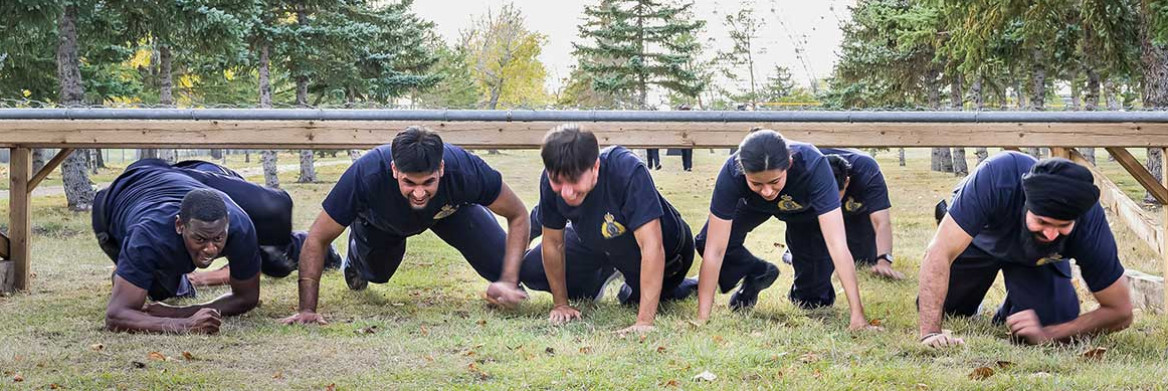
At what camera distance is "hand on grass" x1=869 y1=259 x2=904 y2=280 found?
25.4 feet

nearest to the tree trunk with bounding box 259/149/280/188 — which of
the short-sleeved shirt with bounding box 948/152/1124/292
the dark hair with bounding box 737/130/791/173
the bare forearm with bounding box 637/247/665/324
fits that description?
the bare forearm with bounding box 637/247/665/324

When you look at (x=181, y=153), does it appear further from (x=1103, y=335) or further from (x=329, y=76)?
(x=1103, y=335)

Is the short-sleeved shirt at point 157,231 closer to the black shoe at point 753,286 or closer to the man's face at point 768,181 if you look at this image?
the man's face at point 768,181

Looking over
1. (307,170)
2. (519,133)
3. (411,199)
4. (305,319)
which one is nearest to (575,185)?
(411,199)

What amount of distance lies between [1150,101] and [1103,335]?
1044cm

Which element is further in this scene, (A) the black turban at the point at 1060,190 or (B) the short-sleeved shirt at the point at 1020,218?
(B) the short-sleeved shirt at the point at 1020,218

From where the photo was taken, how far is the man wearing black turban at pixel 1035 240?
15.1 ft

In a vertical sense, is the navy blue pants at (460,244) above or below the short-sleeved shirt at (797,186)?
below

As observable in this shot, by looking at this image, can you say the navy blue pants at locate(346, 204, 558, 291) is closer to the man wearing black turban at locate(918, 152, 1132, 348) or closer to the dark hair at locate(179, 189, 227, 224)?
the dark hair at locate(179, 189, 227, 224)

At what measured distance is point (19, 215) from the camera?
7.94 m

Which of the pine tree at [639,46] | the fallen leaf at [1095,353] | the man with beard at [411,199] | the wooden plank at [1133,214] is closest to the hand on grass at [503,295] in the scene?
the man with beard at [411,199]

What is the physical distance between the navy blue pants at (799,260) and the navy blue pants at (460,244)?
1.29 metres

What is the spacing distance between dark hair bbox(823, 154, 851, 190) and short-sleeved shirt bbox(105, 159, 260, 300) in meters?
3.71

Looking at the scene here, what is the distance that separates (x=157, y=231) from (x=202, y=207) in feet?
1.13
